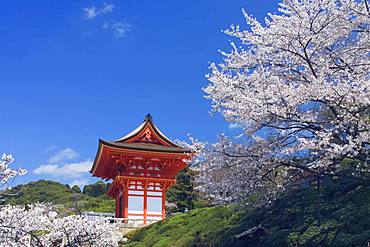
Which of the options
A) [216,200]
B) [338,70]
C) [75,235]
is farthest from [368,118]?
[75,235]

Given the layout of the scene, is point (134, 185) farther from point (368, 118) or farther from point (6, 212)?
point (368, 118)

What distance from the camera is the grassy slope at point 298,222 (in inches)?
348

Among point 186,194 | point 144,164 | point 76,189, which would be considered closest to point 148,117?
point 144,164

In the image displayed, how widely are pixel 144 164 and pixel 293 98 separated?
15.1 m

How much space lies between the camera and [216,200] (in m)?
10.9

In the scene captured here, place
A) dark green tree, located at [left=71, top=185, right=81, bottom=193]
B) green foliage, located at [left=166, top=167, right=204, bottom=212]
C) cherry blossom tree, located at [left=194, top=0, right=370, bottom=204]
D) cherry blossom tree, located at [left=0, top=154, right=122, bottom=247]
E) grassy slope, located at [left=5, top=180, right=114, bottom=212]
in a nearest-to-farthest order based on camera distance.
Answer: cherry blossom tree, located at [left=194, top=0, right=370, bottom=204], cherry blossom tree, located at [left=0, top=154, right=122, bottom=247], green foliage, located at [left=166, top=167, right=204, bottom=212], grassy slope, located at [left=5, top=180, right=114, bottom=212], dark green tree, located at [left=71, top=185, right=81, bottom=193]

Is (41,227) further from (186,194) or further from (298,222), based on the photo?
(186,194)

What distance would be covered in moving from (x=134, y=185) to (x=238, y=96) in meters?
14.4

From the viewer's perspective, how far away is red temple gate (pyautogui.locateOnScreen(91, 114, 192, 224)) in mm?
22516

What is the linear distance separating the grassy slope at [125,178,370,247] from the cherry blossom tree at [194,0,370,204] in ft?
2.05

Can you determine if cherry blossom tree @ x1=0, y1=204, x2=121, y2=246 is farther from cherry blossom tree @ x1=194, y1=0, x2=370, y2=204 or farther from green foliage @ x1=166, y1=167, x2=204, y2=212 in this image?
green foliage @ x1=166, y1=167, x2=204, y2=212

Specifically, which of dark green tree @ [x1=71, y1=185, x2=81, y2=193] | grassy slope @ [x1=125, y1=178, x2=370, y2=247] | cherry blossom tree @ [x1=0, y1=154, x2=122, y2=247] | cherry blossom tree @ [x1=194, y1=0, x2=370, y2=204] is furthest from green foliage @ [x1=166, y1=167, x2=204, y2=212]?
dark green tree @ [x1=71, y1=185, x2=81, y2=193]

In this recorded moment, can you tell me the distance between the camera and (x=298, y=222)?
33.3 feet

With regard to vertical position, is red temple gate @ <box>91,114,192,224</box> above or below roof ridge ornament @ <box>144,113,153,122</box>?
below
